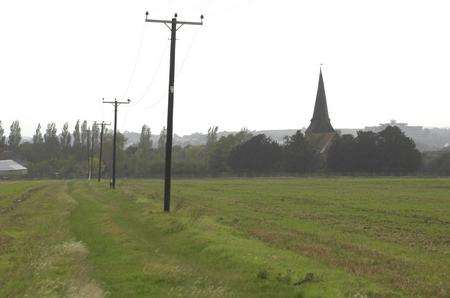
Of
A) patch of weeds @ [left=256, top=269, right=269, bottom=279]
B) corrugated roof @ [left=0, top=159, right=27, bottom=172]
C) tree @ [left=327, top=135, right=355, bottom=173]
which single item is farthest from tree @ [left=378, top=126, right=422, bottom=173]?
patch of weeds @ [left=256, top=269, right=269, bottom=279]

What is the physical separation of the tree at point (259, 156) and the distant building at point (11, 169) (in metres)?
64.8

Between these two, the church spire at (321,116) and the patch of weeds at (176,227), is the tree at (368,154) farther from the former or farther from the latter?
the patch of weeds at (176,227)

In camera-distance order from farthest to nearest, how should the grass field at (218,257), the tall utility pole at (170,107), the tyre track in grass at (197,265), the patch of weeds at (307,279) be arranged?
the tall utility pole at (170,107) < the patch of weeds at (307,279) < the grass field at (218,257) < the tyre track in grass at (197,265)

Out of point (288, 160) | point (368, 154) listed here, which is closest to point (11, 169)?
point (288, 160)

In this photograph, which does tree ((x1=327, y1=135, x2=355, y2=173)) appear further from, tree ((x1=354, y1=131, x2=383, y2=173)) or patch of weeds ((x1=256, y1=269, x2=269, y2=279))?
patch of weeds ((x1=256, y1=269, x2=269, y2=279))

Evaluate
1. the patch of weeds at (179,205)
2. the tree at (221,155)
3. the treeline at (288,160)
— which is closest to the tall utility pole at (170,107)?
the patch of weeds at (179,205)

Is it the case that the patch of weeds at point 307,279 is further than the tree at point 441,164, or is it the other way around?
the tree at point 441,164

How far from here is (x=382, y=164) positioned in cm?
12912

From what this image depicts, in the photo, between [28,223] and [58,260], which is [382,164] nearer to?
[28,223]

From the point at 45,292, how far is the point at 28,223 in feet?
58.0

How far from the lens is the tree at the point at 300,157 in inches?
5359

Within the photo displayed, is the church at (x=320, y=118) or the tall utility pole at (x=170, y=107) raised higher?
the church at (x=320, y=118)

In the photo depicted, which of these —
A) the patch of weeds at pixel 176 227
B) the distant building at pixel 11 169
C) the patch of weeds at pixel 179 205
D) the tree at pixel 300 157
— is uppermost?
the tree at pixel 300 157

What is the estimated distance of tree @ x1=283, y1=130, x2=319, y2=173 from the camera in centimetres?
13612
